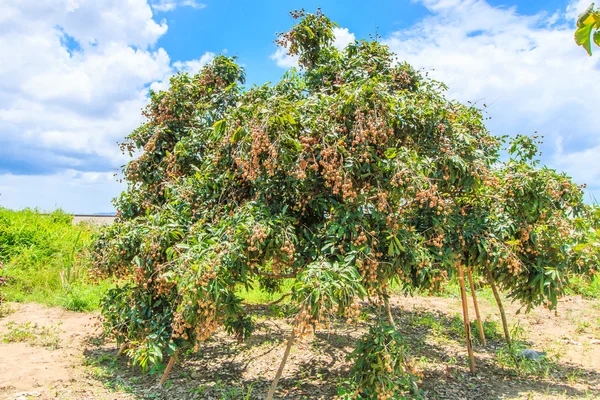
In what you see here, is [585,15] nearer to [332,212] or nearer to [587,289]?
[332,212]

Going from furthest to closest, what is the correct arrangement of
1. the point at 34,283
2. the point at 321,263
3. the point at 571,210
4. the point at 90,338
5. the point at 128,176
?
the point at 34,283, the point at 90,338, the point at 128,176, the point at 571,210, the point at 321,263

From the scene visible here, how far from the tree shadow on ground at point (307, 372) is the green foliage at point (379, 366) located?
0.40m

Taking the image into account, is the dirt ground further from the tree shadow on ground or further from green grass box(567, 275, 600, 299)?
green grass box(567, 275, 600, 299)

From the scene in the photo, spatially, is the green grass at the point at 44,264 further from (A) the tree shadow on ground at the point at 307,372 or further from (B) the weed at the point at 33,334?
(A) the tree shadow on ground at the point at 307,372

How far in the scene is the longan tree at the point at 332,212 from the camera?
10.4 ft

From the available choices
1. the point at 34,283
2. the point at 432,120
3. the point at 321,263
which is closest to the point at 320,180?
the point at 321,263

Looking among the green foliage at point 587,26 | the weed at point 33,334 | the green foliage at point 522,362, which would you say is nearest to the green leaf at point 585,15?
the green foliage at point 587,26

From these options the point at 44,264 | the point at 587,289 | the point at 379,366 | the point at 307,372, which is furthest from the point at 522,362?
the point at 44,264

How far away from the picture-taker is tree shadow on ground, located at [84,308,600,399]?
4305mm

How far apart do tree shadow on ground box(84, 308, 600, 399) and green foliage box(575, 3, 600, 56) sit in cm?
326

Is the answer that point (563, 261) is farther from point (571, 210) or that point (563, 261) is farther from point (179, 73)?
point (179, 73)

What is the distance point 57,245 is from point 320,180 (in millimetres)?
8275

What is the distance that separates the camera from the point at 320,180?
3479 mm

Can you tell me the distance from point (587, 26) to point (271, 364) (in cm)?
472
